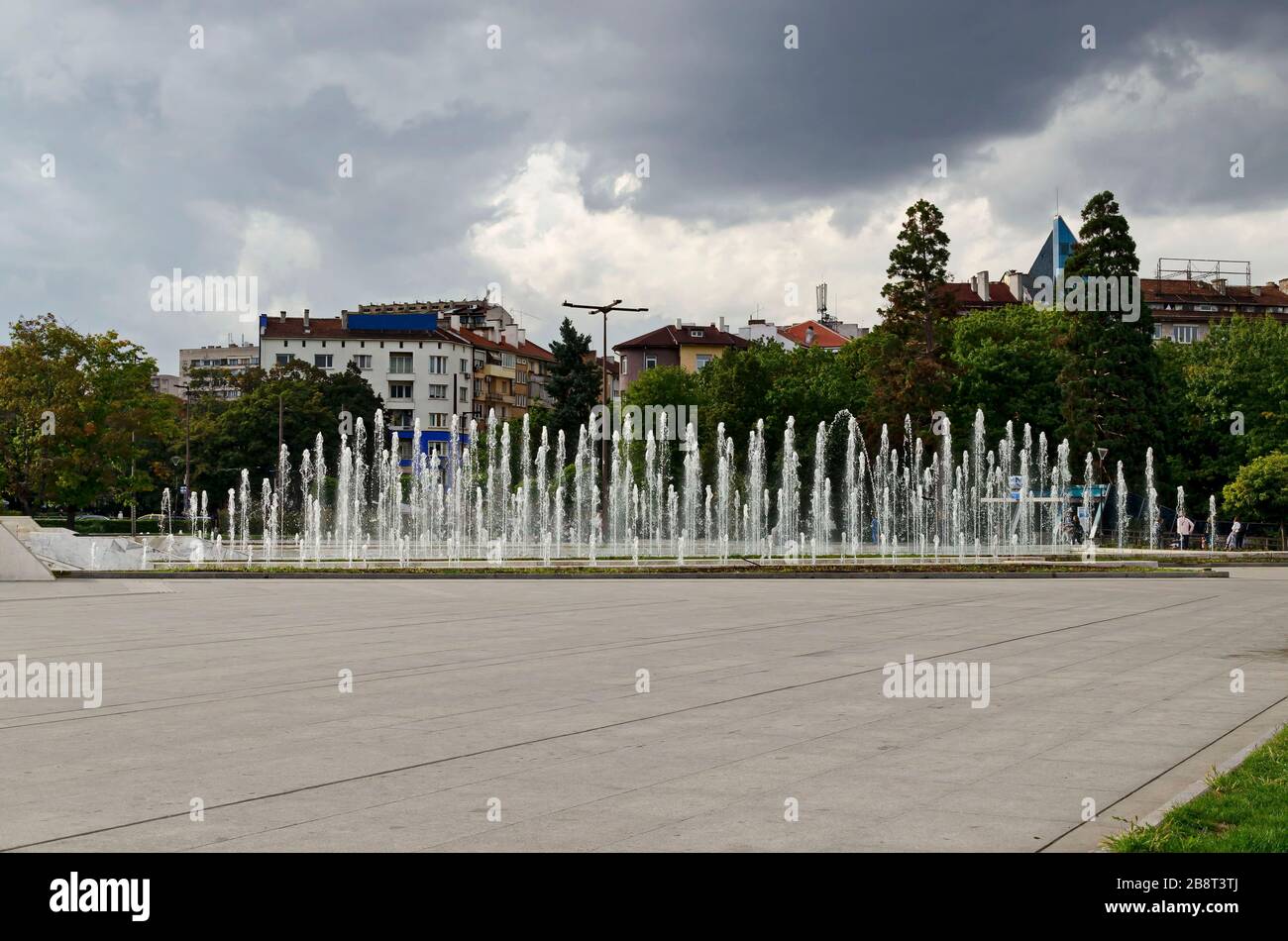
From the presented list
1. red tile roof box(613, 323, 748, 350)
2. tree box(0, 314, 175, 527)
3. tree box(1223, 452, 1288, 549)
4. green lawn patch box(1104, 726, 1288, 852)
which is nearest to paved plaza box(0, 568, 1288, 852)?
green lawn patch box(1104, 726, 1288, 852)

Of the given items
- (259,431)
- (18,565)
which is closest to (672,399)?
(259,431)

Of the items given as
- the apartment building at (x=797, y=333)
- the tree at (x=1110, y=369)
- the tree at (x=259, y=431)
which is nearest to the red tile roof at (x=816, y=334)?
the apartment building at (x=797, y=333)

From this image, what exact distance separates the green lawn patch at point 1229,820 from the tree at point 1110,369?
189 ft

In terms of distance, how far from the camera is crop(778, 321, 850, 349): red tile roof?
128m

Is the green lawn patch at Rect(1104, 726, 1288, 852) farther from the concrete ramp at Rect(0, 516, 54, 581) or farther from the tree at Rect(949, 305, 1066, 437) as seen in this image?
the tree at Rect(949, 305, 1066, 437)

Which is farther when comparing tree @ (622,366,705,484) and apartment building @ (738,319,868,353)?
apartment building @ (738,319,868,353)

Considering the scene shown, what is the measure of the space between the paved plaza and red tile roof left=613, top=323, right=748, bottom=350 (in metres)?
103

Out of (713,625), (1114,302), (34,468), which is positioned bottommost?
(713,625)

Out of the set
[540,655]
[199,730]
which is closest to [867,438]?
[540,655]

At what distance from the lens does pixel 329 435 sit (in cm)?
9562

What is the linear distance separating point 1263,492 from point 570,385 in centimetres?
5250
